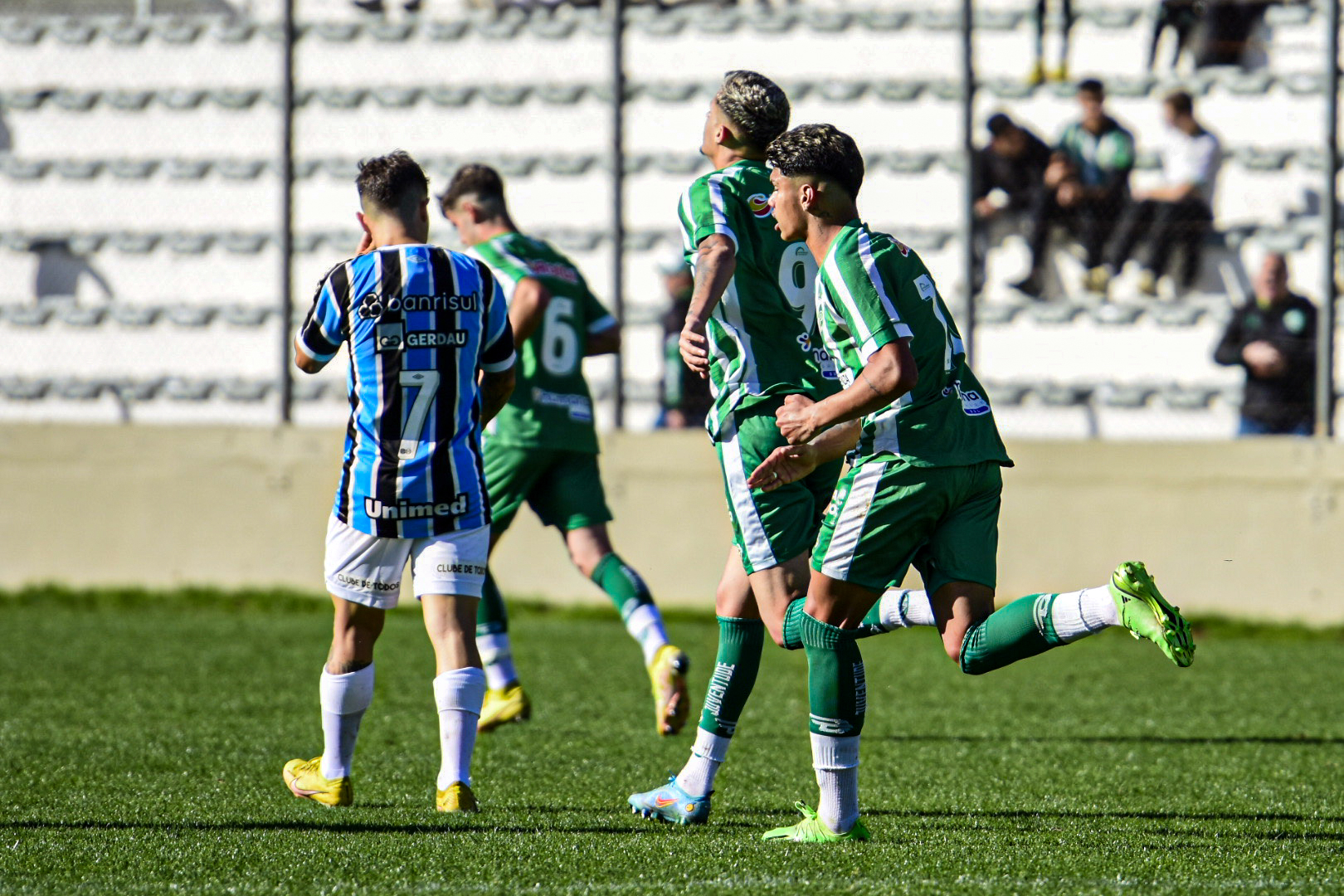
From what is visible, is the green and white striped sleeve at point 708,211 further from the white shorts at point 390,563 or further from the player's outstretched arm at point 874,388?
the white shorts at point 390,563

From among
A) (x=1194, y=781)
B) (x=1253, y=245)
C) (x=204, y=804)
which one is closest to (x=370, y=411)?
(x=204, y=804)

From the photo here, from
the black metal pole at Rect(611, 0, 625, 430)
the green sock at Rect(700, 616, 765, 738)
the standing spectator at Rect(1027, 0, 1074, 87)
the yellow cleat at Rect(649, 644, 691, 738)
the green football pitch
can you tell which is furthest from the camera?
the standing spectator at Rect(1027, 0, 1074, 87)

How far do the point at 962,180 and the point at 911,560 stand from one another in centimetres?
681

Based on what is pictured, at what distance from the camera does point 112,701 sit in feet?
24.5

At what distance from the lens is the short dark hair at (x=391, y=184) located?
198 inches

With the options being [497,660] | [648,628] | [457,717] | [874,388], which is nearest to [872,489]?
[874,388]

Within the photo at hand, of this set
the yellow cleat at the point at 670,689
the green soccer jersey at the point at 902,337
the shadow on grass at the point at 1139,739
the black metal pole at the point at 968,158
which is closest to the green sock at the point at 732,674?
the green soccer jersey at the point at 902,337

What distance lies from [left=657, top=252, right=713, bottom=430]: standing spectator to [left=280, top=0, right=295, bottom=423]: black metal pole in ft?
8.35

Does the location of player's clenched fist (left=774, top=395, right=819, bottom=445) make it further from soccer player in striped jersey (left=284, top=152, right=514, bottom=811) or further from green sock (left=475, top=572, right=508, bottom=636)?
green sock (left=475, top=572, right=508, bottom=636)

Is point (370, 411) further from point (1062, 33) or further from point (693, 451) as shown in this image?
point (1062, 33)

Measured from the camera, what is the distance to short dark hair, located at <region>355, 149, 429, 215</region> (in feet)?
16.5

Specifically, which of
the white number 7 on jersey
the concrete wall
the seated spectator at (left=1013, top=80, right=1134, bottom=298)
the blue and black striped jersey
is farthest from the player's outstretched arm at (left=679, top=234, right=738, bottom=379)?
the seated spectator at (left=1013, top=80, right=1134, bottom=298)

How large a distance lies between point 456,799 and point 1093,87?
825 centimetres

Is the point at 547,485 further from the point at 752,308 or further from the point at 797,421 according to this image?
the point at 797,421
